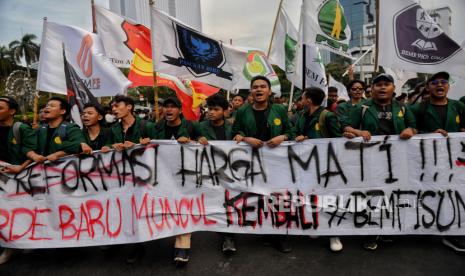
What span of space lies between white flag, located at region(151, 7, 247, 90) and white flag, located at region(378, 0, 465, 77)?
2.44 metres

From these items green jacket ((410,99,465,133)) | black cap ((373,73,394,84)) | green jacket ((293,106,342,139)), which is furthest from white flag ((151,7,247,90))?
green jacket ((410,99,465,133))

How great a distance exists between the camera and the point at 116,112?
3.87m

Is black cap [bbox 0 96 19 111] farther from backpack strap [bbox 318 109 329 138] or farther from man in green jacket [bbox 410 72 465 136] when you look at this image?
man in green jacket [bbox 410 72 465 136]

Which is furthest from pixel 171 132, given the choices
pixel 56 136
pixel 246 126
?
pixel 56 136

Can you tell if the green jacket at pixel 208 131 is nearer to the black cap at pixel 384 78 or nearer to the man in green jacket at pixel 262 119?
the man in green jacket at pixel 262 119

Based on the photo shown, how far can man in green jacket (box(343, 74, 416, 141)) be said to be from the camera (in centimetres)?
360

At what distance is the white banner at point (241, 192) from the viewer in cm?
346

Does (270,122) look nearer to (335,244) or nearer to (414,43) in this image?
(335,244)

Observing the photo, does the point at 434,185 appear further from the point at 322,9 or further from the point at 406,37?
the point at 322,9

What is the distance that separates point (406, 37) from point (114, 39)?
5179 millimetres

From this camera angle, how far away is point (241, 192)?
359cm

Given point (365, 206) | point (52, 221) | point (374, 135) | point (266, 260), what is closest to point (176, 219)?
point (266, 260)

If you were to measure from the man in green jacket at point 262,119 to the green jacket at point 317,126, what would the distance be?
281 mm

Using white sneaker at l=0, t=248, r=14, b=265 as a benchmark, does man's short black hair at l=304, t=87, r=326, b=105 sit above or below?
above
